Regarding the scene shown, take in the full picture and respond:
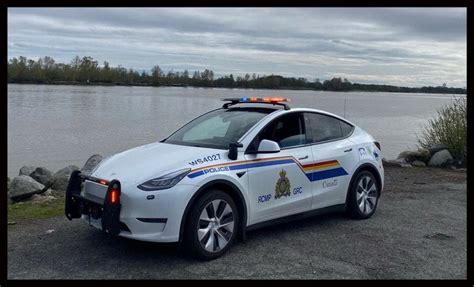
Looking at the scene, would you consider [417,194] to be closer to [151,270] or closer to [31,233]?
[151,270]

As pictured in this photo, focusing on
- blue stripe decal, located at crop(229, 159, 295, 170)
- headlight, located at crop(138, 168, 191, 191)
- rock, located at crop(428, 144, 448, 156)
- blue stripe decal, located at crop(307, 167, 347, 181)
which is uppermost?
blue stripe decal, located at crop(229, 159, 295, 170)

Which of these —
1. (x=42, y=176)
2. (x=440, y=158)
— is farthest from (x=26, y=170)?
(x=440, y=158)

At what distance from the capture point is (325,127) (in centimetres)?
701

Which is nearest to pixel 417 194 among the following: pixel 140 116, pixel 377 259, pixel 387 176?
pixel 387 176

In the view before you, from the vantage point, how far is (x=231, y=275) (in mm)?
4941

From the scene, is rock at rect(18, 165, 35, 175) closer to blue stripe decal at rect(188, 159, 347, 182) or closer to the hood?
the hood

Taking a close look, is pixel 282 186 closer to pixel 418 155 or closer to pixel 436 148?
pixel 418 155

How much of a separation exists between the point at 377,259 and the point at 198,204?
6.70 feet

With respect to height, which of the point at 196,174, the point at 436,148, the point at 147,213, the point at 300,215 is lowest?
the point at 300,215

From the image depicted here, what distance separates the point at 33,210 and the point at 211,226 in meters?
3.46

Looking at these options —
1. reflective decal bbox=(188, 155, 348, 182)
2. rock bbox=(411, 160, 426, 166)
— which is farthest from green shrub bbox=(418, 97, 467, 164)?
reflective decal bbox=(188, 155, 348, 182)

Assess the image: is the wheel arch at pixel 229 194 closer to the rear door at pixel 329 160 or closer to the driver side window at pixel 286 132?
the driver side window at pixel 286 132

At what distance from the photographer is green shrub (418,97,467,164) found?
14.0 meters

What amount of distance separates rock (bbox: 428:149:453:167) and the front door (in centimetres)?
822
